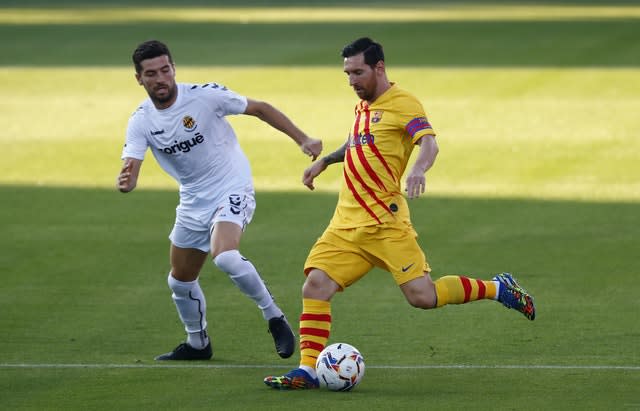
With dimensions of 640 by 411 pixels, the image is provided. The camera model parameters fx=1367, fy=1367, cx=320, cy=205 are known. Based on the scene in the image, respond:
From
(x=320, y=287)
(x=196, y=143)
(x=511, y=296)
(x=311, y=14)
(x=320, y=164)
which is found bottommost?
(x=511, y=296)

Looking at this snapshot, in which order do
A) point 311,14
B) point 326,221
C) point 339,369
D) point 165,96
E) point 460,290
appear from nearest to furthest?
point 339,369
point 460,290
point 165,96
point 326,221
point 311,14

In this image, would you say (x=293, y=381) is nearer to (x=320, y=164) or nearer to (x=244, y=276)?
(x=244, y=276)

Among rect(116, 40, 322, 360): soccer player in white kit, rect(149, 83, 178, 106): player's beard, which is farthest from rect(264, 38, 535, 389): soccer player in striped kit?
rect(149, 83, 178, 106): player's beard

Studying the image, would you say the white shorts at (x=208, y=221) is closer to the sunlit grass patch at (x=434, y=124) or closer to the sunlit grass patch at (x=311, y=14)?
the sunlit grass patch at (x=434, y=124)

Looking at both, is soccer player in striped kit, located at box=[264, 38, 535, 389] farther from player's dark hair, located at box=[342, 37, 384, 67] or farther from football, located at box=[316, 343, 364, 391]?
football, located at box=[316, 343, 364, 391]

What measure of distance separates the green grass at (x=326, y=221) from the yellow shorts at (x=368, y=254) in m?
0.68

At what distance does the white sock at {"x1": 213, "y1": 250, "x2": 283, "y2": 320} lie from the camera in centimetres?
863

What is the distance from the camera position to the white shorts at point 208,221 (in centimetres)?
898

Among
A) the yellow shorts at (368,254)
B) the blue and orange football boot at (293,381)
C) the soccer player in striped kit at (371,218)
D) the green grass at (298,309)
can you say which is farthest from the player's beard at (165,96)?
the blue and orange football boot at (293,381)

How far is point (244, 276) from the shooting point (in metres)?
8.66

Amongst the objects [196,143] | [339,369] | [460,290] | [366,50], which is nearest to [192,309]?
[196,143]

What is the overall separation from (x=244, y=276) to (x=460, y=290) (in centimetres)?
136

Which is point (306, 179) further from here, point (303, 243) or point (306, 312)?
point (303, 243)

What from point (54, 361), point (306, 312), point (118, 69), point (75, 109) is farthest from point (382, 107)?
point (118, 69)
